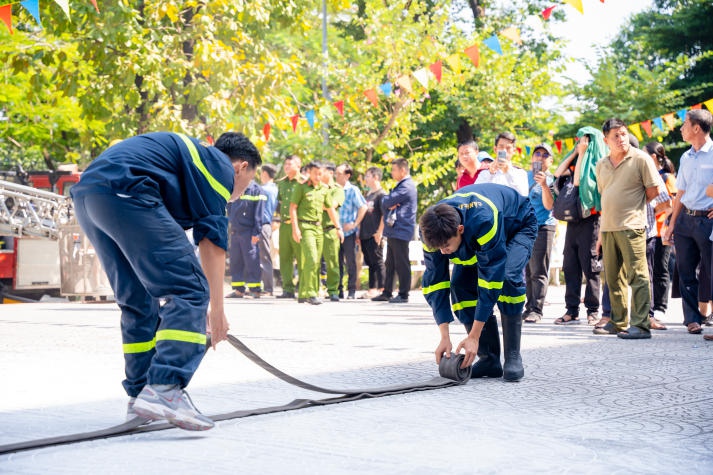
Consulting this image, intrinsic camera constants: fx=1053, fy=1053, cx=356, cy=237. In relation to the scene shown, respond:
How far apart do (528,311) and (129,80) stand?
966 cm

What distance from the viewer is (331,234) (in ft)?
50.4


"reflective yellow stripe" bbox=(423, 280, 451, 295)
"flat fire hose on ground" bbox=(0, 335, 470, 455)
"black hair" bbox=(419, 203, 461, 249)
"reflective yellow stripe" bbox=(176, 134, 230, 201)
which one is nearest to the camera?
"flat fire hose on ground" bbox=(0, 335, 470, 455)

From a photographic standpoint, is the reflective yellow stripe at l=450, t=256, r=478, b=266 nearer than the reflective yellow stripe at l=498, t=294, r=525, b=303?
Yes

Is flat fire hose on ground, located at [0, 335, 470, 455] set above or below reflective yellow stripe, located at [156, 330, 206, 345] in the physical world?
below

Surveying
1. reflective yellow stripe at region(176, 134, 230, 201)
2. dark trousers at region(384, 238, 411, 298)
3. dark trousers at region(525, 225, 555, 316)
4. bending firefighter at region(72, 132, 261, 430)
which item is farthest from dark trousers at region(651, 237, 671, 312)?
reflective yellow stripe at region(176, 134, 230, 201)

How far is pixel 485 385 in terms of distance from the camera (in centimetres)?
639

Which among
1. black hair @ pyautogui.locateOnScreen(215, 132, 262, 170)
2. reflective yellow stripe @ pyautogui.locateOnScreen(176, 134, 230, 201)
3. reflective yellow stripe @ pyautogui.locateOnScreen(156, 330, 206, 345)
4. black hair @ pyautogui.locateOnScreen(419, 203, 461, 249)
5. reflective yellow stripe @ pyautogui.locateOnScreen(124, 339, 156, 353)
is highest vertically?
black hair @ pyautogui.locateOnScreen(215, 132, 262, 170)

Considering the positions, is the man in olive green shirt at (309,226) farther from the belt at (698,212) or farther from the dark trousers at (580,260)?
the belt at (698,212)

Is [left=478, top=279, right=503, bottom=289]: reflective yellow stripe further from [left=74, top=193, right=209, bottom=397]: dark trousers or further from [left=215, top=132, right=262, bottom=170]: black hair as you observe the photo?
[left=74, top=193, right=209, bottom=397]: dark trousers

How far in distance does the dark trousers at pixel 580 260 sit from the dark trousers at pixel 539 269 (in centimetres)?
31

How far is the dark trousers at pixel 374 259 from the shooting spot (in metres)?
16.3

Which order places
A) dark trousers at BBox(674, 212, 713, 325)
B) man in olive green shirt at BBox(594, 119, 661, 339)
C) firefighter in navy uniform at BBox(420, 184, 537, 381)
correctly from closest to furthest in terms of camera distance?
firefighter in navy uniform at BBox(420, 184, 537, 381)
man in olive green shirt at BBox(594, 119, 661, 339)
dark trousers at BBox(674, 212, 713, 325)

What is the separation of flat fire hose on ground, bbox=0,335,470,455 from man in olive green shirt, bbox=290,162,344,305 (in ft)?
27.2

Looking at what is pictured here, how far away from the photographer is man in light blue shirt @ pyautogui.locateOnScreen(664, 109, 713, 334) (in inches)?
385
